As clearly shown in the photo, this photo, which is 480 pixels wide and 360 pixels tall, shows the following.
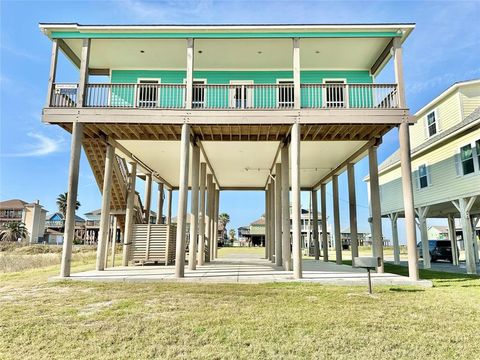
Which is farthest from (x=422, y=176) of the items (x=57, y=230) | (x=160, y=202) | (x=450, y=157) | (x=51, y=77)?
(x=57, y=230)

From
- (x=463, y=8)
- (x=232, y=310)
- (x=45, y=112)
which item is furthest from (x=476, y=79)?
(x=45, y=112)

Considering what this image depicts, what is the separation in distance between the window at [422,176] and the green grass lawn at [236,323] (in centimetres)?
1004

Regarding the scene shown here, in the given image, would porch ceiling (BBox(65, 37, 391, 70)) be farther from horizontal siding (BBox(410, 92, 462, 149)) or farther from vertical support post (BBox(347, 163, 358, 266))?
horizontal siding (BBox(410, 92, 462, 149))

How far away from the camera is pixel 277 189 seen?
52.8 ft

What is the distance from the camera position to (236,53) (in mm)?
12914

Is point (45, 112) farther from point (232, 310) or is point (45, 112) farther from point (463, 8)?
point (463, 8)

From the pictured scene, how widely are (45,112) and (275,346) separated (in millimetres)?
9973

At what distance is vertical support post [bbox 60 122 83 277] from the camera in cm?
1004

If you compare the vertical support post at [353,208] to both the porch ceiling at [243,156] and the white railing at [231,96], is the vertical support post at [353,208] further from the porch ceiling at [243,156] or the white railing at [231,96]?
the white railing at [231,96]

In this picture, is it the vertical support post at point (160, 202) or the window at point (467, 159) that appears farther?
the vertical support post at point (160, 202)

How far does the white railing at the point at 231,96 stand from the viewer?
36.7 feet

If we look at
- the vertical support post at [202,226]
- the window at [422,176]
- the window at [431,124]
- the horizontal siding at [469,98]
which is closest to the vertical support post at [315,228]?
the window at [422,176]

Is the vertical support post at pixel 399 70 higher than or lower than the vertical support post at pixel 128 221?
higher

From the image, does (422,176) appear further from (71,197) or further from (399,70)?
(71,197)
